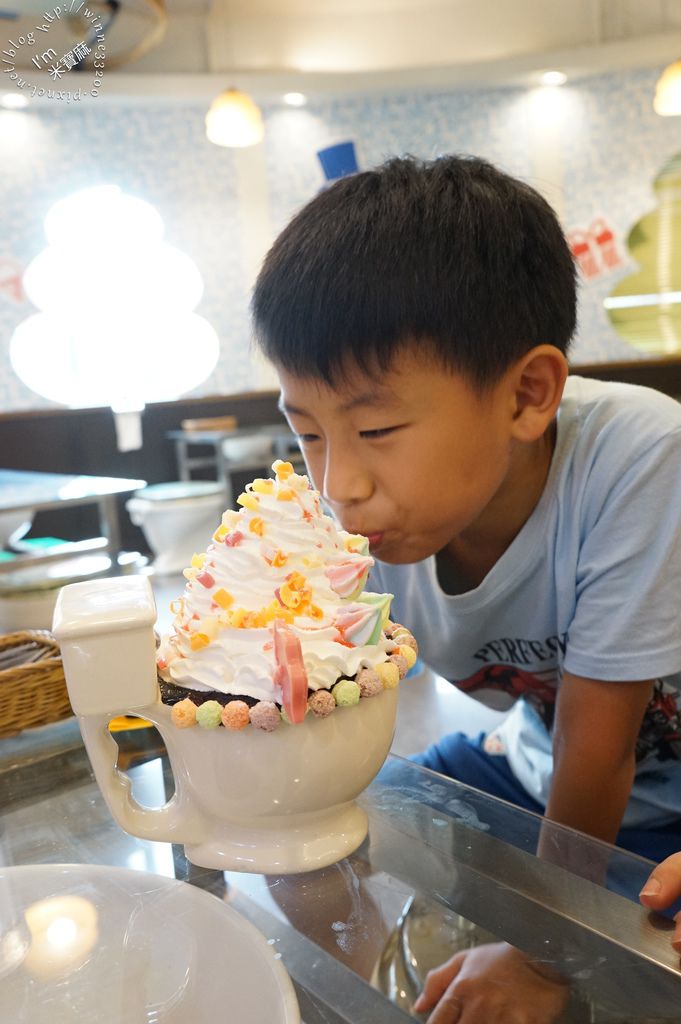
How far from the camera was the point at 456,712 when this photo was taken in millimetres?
2584

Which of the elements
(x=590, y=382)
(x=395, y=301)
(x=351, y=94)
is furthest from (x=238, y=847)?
(x=351, y=94)

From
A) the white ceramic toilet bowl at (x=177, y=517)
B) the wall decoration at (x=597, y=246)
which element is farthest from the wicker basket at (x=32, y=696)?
the wall decoration at (x=597, y=246)

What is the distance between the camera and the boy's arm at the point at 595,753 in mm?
870

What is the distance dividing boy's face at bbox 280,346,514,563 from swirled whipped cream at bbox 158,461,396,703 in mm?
192

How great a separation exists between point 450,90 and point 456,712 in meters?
5.49

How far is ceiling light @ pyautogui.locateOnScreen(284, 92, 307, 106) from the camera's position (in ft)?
20.5

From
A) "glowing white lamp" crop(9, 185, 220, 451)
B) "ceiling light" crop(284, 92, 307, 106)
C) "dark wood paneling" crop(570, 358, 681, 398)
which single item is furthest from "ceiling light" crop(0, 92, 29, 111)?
"dark wood paneling" crop(570, 358, 681, 398)

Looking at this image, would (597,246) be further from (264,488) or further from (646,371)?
(264,488)

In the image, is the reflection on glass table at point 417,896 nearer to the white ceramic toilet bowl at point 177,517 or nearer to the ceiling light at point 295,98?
the white ceramic toilet bowl at point 177,517

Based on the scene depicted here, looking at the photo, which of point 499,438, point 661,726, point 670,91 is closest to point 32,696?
point 499,438

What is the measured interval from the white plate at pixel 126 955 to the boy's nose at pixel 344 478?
14.3 inches

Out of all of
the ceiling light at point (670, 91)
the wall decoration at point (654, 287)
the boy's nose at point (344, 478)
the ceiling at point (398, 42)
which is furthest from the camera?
the wall decoration at point (654, 287)

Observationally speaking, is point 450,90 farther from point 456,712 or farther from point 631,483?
point 631,483

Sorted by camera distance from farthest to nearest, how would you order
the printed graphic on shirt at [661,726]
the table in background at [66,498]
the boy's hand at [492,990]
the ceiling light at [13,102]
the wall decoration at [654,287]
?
the wall decoration at [654,287] < the ceiling light at [13,102] < the table in background at [66,498] < the printed graphic on shirt at [661,726] < the boy's hand at [492,990]
